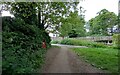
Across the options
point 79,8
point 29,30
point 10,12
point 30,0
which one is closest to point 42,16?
point 79,8

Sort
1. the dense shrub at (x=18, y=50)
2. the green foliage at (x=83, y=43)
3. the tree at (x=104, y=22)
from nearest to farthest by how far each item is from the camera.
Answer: the dense shrub at (x=18, y=50) < the green foliage at (x=83, y=43) < the tree at (x=104, y=22)

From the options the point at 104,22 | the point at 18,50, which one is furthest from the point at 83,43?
the point at 18,50

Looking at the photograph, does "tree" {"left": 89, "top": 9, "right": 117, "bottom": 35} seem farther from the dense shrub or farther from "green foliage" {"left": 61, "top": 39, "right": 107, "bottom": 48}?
the dense shrub

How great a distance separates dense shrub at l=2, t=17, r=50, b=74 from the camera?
777 centimetres

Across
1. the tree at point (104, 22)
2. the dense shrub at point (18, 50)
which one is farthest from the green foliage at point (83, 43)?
the dense shrub at point (18, 50)

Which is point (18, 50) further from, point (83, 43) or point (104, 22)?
point (104, 22)

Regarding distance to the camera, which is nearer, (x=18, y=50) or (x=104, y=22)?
(x=18, y=50)

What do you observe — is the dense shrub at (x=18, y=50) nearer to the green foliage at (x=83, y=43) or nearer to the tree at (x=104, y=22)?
the green foliage at (x=83, y=43)

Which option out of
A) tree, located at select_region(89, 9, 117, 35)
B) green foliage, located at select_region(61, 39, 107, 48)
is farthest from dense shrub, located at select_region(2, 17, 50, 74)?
tree, located at select_region(89, 9, 117, 35)

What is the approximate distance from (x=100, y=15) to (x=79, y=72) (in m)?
38.6

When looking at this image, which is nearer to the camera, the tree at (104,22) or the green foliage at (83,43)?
the green foliage at (83,43)

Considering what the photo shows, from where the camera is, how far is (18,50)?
34.4ft

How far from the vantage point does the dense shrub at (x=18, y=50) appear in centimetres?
777

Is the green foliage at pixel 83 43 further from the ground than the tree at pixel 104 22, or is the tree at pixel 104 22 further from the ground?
the tree at pixel 104 22
